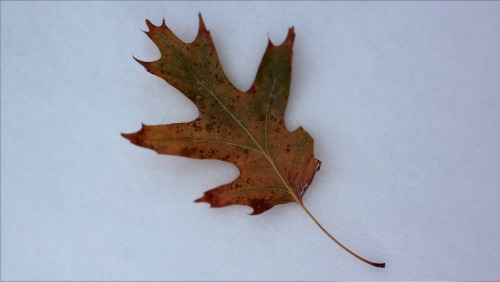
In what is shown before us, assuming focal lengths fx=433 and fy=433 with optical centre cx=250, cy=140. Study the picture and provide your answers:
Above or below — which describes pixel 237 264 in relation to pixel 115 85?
below

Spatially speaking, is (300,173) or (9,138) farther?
(9,138)

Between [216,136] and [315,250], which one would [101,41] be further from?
[315,250]

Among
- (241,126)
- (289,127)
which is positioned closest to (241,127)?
(241,126)

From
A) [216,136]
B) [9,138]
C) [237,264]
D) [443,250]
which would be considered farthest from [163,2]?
[443,250]

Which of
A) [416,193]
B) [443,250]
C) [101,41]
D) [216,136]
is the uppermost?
[101,41]
